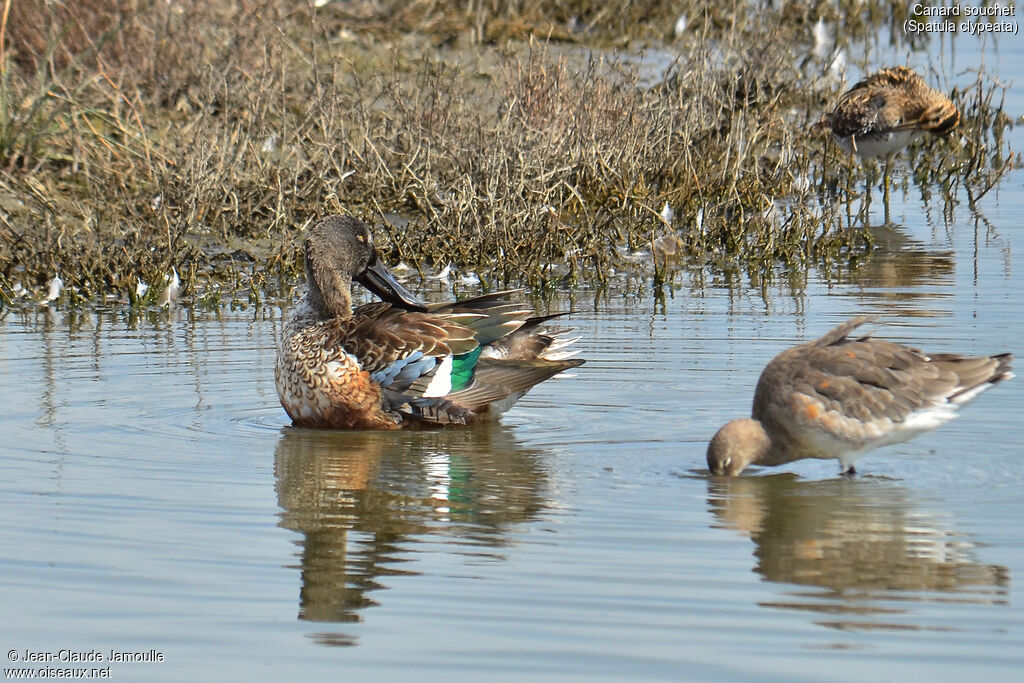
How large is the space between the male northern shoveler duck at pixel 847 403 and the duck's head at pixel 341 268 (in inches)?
75.0

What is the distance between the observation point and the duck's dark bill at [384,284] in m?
7.90

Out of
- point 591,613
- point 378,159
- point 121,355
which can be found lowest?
point 591,613

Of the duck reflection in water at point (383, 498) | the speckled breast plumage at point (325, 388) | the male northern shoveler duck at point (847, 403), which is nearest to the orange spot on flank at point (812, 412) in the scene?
the male northern shoveler duck at point (847, 403)

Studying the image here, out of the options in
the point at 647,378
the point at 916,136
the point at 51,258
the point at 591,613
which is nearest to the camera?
the point at 591,613

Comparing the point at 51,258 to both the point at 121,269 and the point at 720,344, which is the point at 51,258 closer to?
the point at 121,269

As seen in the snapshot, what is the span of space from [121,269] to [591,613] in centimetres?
611

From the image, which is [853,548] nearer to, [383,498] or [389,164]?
[383,498]

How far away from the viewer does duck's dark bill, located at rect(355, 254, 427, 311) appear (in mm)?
7902

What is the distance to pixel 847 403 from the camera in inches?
253

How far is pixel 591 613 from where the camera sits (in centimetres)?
478

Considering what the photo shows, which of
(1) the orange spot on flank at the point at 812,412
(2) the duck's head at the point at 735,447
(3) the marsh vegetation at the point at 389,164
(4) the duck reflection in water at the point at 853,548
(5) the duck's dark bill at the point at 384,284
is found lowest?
(4) the duck reflection in water at the point at 853,548

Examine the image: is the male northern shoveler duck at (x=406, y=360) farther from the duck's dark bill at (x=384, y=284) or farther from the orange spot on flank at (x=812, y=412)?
the orange spot on flank at (x=812, y=412)

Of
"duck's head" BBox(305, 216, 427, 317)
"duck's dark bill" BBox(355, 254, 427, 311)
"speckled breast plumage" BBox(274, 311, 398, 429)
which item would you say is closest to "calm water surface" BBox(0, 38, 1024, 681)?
"speckled breast plumage" BBox(274, 311, 398, 429)

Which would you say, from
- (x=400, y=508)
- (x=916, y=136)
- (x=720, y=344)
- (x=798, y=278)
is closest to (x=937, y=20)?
(x=916, y=136)
